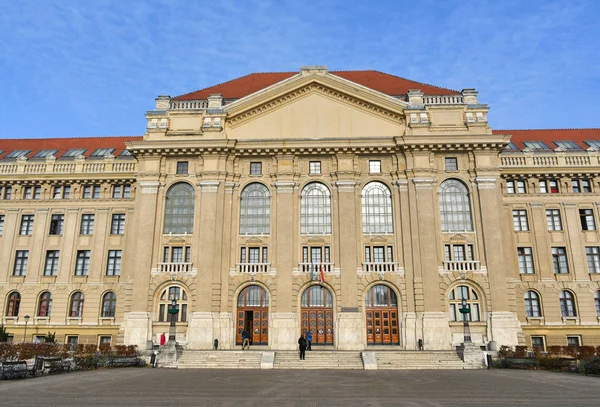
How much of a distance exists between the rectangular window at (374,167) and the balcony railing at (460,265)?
8.97 meters

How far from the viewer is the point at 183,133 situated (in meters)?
38.6

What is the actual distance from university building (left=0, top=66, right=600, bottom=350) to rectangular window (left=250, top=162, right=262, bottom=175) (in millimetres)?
179

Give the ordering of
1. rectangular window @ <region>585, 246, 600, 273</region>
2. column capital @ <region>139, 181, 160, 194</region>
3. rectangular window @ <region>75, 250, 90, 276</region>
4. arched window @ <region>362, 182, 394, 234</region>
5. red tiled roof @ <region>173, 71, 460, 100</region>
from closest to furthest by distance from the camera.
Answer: arched window @ <region>362, 182, 394, 234</region> → column capital @ <region>139, 181, 160, 194</region> → rectangular window @ <region>585, 246, 600, 273</region> → rectangular window @ <region>75, 250, 90, 276</region> → red tiled roof @ <region>173, 71, 460, 100</region>

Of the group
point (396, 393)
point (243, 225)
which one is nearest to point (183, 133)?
point (243, 225)

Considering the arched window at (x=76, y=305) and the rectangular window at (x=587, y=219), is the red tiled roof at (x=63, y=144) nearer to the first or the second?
the arched window at (x=76, y=305)

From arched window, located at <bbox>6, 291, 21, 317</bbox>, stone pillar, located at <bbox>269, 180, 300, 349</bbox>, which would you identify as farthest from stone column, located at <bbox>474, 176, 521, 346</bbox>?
arched window, located at <bbox>6, 291, 21, 317</bbox>

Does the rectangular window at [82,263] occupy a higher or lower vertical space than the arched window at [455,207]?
lower

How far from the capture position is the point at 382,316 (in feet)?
115

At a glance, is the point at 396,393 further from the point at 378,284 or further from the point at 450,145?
the point at 450,145

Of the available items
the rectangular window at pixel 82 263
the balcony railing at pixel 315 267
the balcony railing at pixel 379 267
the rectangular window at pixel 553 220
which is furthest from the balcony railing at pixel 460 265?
the rectangular window at pixel 82 263

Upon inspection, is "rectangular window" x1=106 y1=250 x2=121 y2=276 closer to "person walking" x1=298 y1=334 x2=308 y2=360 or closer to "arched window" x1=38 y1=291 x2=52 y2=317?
"arched window" x1=38 y1=291 x2=52 y2=317

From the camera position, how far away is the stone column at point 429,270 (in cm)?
3338

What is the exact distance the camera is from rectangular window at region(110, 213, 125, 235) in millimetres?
40438

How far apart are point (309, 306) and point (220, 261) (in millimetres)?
7549
